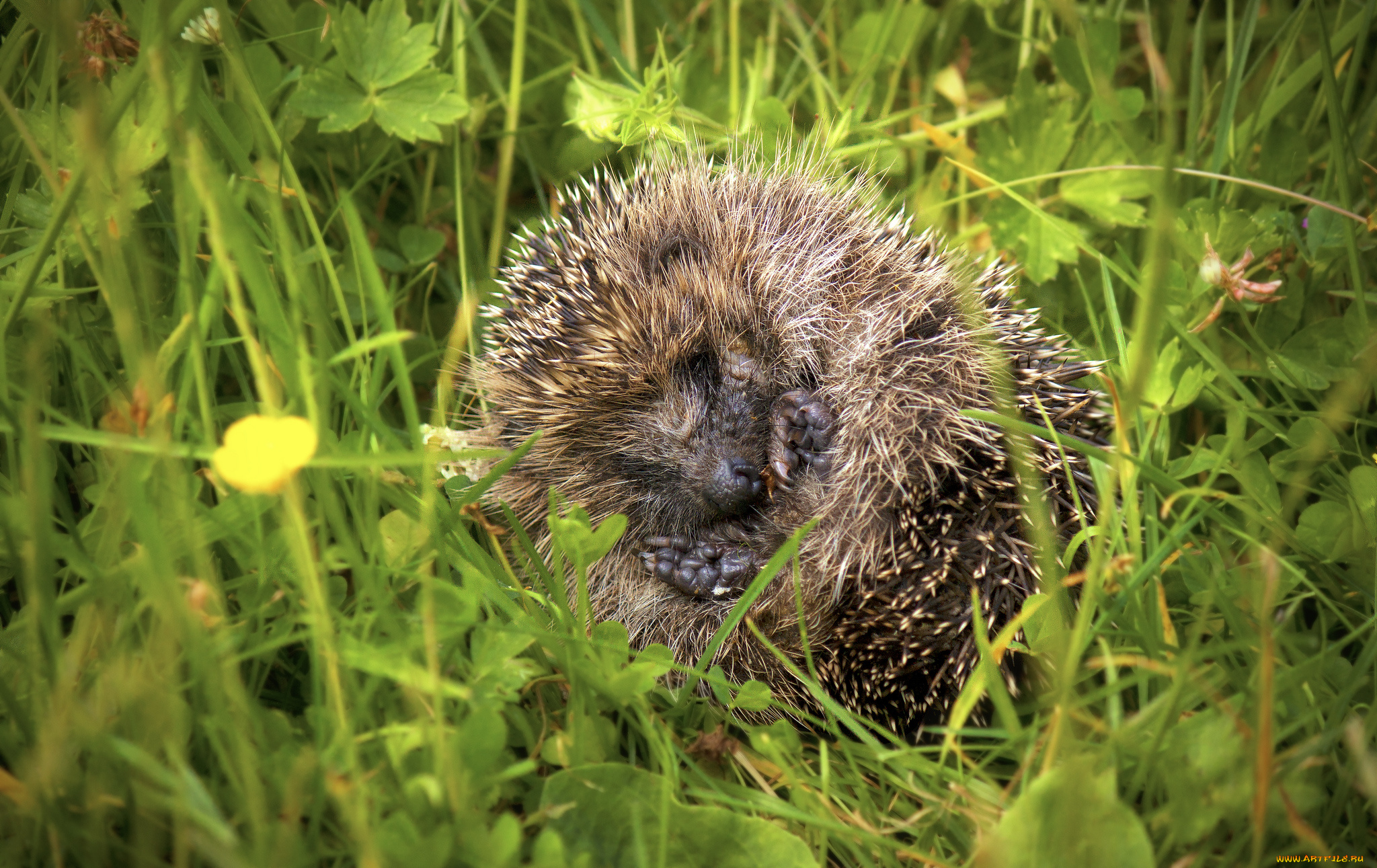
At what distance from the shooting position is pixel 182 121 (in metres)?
2.62

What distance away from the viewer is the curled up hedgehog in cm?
297

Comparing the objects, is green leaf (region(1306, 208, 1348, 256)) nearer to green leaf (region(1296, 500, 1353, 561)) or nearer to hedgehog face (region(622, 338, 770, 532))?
green leaf (region(1296, 500, 1353, 561))

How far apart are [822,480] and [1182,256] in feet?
6.10

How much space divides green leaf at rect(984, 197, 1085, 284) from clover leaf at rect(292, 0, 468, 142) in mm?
2295

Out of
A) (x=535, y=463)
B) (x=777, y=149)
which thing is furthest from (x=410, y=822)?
(x=777, y=149)

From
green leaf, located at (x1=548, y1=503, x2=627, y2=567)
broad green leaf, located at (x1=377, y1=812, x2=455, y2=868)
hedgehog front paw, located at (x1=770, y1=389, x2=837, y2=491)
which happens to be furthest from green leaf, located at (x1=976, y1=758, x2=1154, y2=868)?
hedgehog front paw, located at (x1=770, y1=389, x2=837, y2=491)

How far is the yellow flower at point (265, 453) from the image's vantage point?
72.8 inches

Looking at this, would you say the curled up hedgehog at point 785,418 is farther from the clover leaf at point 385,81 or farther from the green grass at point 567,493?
the clover leaf at point 385,81

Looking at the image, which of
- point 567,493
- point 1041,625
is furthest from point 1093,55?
point 567,493

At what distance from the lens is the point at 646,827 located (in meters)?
2.29

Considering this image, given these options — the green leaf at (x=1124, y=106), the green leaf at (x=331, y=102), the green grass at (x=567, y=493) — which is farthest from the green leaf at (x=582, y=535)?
the green leaf at (x=1124, y=106)

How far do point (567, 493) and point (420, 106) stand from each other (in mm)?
1703

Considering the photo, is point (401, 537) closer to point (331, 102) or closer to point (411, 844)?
point (411, 844)

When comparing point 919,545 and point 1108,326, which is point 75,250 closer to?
point 919,545
